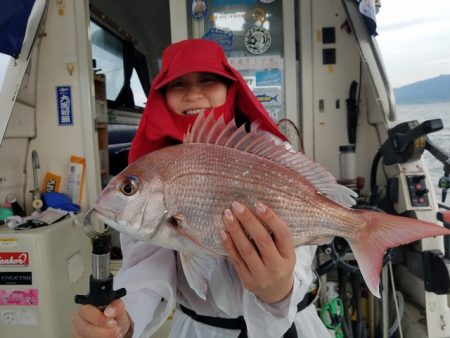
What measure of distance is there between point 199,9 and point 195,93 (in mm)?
1927

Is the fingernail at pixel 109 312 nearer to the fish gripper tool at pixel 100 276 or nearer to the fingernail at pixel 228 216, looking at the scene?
the fish gripper tool at pixel 100 276

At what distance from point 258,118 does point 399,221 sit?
61cm

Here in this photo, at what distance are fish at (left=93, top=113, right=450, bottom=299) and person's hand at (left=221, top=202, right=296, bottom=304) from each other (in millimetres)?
35

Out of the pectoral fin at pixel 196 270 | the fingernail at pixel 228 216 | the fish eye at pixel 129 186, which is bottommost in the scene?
the pectoral fin at pixel 196 270

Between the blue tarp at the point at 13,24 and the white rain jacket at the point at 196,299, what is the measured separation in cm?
174

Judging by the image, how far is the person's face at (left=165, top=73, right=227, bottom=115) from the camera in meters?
1.21

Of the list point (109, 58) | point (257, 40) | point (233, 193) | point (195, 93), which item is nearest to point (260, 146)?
point (233, 193)

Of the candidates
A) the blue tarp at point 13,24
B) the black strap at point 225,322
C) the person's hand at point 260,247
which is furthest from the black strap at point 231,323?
the blue tarp at point 13,24

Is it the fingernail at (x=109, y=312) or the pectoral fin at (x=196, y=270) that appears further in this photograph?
the pectoral fin at (x=196, y=270)

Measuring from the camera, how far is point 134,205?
86cm

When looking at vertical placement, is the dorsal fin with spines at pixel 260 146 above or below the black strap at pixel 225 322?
above

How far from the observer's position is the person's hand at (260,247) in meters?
0.90

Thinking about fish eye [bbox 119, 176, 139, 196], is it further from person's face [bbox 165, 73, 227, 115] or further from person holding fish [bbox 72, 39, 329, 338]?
person's face [bbox 165, 73, 227, 115]

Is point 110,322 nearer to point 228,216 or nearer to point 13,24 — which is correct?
point 228,216
